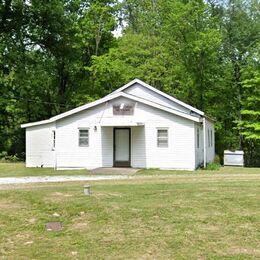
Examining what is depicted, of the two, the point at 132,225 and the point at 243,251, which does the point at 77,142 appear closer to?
the point at 132,225

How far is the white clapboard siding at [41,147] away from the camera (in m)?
26.2

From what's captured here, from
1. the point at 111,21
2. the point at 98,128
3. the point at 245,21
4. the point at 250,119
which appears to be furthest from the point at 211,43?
the point at 98,128

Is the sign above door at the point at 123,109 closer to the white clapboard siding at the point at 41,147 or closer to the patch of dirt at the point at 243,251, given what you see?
the white clapboard siding at the point at 41,147

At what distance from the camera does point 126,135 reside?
79.7ft

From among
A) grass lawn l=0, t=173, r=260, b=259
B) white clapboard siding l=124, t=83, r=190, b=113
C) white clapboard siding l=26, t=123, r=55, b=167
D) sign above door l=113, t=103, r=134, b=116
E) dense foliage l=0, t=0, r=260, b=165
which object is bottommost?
grass lawn l=0, t=173, r=260, b=259

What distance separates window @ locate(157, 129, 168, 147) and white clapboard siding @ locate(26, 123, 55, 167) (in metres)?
6.55

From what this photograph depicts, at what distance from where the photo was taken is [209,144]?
29.2 m

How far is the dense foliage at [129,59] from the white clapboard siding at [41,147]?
615cm

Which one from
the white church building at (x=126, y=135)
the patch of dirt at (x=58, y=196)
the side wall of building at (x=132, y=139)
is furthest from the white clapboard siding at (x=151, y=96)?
the patch of dirt at (x=58, y=196)

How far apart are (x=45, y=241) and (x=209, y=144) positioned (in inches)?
892

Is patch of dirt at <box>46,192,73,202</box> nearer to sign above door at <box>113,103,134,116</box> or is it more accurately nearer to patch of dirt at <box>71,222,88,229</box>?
patch of dirt at <box>71,222,88,229</box>

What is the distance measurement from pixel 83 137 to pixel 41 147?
340cm

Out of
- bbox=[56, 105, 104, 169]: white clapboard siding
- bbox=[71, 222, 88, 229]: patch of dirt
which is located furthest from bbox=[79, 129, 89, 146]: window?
bbox=[71, 222, 88, 229]: patch of dirt

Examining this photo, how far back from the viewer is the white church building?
23219 millimetres
